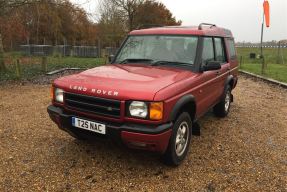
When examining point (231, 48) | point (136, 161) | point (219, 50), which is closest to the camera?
point (136, 161)

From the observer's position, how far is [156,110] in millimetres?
3570

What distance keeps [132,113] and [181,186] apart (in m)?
1.11

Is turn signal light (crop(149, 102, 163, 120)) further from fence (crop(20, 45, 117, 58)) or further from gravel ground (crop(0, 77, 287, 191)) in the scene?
fence (crop(20, 45, 117, 58))

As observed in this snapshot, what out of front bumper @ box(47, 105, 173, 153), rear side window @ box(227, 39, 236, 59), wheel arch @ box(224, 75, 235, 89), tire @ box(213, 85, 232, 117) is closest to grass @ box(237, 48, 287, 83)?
rear side window @ box(227, 39, 236, 59)

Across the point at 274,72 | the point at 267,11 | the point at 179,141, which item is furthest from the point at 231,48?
the point at 267,11

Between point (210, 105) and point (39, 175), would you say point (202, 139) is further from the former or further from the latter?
point (39, 175)

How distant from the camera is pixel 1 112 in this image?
6945 millimetres

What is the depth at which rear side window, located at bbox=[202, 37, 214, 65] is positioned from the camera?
16.8ft

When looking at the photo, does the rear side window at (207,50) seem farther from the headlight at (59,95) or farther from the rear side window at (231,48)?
the headlight at (59,95)

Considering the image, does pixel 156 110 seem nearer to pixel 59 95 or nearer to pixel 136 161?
pixel 136 161

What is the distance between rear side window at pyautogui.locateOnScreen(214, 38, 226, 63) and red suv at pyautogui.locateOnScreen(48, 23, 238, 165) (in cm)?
23

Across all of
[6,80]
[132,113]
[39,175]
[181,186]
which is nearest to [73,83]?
[132,113]

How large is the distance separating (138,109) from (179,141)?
1011 millimetres

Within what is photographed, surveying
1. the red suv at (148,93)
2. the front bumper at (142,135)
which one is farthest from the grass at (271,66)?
the front bumper at (142,135)
